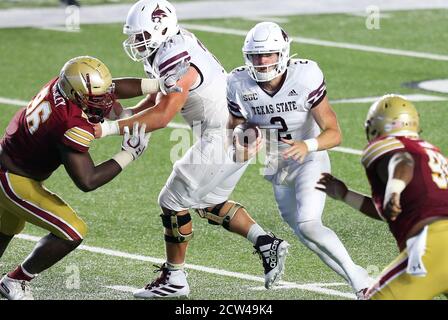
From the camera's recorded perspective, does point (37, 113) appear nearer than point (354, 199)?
No

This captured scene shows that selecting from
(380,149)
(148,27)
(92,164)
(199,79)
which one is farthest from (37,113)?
(380,149)

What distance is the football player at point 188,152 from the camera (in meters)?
8.48

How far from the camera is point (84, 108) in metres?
7.94

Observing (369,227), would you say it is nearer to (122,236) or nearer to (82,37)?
(122,236)

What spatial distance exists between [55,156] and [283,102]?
56.5 inches

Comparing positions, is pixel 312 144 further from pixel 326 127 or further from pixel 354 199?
pixel 354 199

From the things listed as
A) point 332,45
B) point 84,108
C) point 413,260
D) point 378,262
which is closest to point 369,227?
point 378,262

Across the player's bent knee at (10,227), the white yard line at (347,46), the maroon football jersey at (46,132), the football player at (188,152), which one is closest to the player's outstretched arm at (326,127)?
the football player at (188,152)

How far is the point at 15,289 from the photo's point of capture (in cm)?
803

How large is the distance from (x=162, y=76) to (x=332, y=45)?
873cm

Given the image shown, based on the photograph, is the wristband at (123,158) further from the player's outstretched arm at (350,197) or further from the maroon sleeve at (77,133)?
the player's outstretched arm at (350,197)

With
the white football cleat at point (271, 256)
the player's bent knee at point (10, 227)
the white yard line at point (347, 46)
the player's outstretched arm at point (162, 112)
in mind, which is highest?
the player's outstretched arm at point (162, 112)

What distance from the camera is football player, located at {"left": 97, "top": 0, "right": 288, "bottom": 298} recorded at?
8477mm

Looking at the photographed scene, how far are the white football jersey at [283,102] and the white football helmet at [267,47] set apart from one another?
97mm
